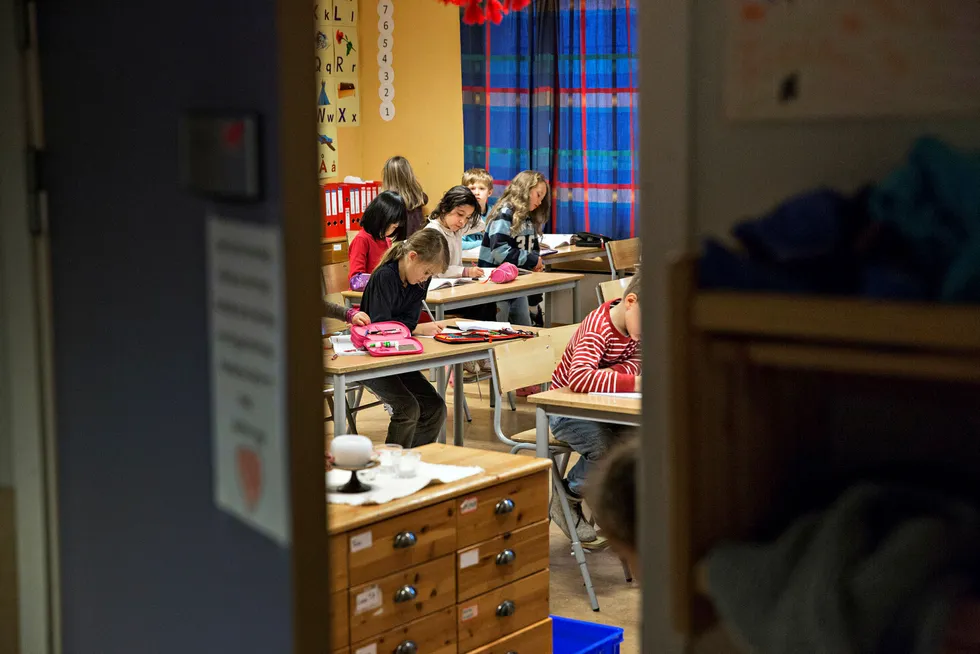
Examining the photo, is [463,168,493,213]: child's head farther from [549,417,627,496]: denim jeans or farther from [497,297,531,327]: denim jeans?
[549,417,627,496]: denim jeans

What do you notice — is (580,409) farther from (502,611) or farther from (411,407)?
(411,407)

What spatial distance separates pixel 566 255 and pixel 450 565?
5.24m

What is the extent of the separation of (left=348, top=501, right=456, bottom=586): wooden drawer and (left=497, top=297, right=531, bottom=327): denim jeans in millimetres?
4523

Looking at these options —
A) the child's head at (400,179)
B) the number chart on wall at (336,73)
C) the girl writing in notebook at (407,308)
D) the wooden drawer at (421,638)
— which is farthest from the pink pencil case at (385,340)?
the number chart on wall at (336,73)

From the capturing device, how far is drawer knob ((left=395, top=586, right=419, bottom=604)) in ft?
9.94

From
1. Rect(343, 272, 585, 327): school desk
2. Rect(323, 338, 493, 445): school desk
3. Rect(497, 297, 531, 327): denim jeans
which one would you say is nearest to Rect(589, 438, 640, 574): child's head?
Rect(323, 338, 493, 445): school desk

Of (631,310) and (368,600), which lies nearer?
(368,600)

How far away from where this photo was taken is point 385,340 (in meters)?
5.11

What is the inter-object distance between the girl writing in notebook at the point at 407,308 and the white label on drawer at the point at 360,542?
251 centimetres
